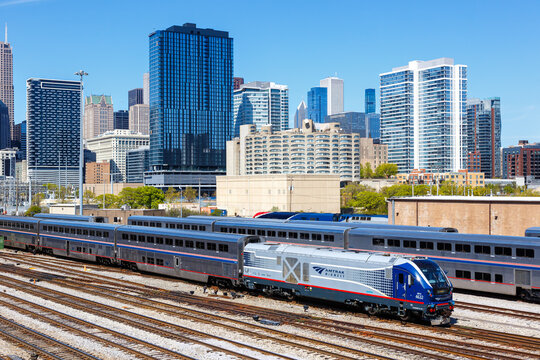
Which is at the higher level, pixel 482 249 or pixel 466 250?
pixel 482 249

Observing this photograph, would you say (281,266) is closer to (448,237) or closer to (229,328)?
(229,328)

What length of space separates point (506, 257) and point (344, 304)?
10315mm

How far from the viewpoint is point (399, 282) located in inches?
1099

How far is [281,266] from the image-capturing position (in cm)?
3412

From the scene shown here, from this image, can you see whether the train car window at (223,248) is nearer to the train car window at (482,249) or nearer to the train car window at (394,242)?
the train car window at (394,242)

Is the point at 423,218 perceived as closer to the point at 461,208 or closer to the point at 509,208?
the point at 461,208

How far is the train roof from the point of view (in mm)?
33688

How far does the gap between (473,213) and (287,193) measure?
70867 millimetres

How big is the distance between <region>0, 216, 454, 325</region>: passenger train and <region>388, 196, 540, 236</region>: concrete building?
24851mm

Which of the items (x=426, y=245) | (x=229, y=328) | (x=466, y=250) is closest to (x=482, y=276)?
(x=466, y=250)

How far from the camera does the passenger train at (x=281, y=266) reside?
1091 inches

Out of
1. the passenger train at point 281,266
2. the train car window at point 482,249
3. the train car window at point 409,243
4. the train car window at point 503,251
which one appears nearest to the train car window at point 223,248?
the passenger train at point 281,266

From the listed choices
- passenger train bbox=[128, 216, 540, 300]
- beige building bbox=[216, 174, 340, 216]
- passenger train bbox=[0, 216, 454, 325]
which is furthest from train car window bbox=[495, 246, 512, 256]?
beige building bbox=[216, 174, 340, 216]

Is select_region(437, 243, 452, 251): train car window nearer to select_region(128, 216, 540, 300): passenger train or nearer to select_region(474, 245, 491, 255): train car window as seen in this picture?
select_region(128, 216, 540, 300): passenger train
